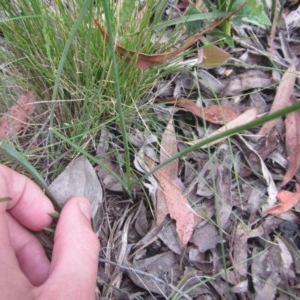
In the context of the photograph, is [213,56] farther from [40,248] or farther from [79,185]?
[40,248]

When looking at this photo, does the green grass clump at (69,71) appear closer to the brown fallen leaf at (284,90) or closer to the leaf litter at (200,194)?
the leaf litter at (200,194)

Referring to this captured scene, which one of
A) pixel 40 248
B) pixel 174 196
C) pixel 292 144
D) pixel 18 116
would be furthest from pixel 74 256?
pixel 292 144

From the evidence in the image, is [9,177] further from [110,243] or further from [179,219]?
[179,219]

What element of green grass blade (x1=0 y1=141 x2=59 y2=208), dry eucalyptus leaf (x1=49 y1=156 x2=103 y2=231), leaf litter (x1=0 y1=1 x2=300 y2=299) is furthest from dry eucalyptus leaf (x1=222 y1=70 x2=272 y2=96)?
green grass blade (x1=0 y1=141 x2=59 y2=208)

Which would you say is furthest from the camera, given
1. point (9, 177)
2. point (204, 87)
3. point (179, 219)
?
point (204, 87)

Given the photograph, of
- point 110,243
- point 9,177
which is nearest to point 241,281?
point 110,243

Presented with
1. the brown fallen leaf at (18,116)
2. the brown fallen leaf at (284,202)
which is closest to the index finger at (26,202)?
the brown fallen leaf at (18,116)

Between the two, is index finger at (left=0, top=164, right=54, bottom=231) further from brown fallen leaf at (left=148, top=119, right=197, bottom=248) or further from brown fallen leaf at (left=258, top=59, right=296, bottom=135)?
brown fallen leaf at (left=258, top=59, right=296, bottom=135)
